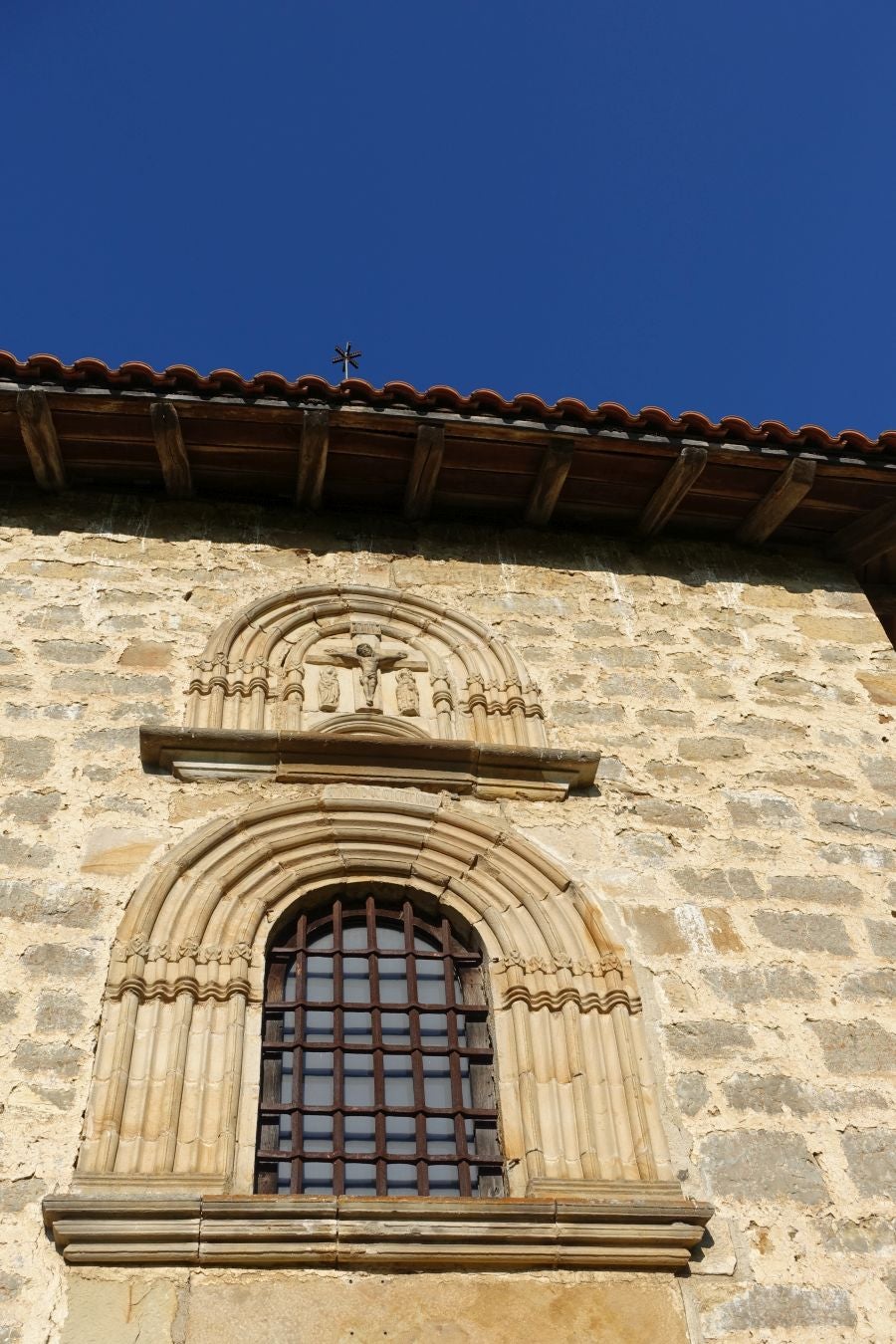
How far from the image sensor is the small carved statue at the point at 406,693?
264 inches

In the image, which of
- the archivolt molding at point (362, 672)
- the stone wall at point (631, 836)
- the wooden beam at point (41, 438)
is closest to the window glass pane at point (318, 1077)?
the stone wall at point (631, 836)

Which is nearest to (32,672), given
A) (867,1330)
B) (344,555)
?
(344,555)

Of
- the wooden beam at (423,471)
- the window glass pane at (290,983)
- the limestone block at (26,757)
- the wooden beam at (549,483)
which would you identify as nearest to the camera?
the window glass pane at (290,983)

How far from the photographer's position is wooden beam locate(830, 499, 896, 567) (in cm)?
784

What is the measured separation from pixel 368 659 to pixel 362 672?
80 millimetres

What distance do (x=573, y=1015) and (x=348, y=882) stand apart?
1082 millimetres

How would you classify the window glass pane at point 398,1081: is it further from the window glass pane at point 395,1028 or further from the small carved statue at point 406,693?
the small carved statue at point 406,693

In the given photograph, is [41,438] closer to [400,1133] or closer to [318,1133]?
[318,1133]

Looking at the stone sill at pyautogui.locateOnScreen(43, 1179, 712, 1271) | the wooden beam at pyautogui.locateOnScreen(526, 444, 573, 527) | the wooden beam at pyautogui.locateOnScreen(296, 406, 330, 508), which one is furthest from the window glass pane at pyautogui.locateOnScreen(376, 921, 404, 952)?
the wooden beam at pyautogui.locateOnScreen(526, 444, 573, 527)

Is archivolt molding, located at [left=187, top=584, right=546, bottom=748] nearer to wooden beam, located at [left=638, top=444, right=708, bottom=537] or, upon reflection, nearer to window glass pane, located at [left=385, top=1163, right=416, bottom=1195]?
wooden beam, located at [left=638, top=444, right=708, bottom=537]

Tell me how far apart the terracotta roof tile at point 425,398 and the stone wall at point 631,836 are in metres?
0.70

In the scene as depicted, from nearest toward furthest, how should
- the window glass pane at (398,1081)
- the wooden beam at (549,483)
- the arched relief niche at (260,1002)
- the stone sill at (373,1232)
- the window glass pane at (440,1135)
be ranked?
the stone sill at (373,1232) → the arched relief niche at (260,1002) → the window glass pane at (440,1135) → the window glass pane at (398,1081) → the wooden beam at (549,483)

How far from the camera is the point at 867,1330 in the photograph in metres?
4.50

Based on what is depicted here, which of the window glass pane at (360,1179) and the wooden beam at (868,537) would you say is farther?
the wooden beam at (868,537)
